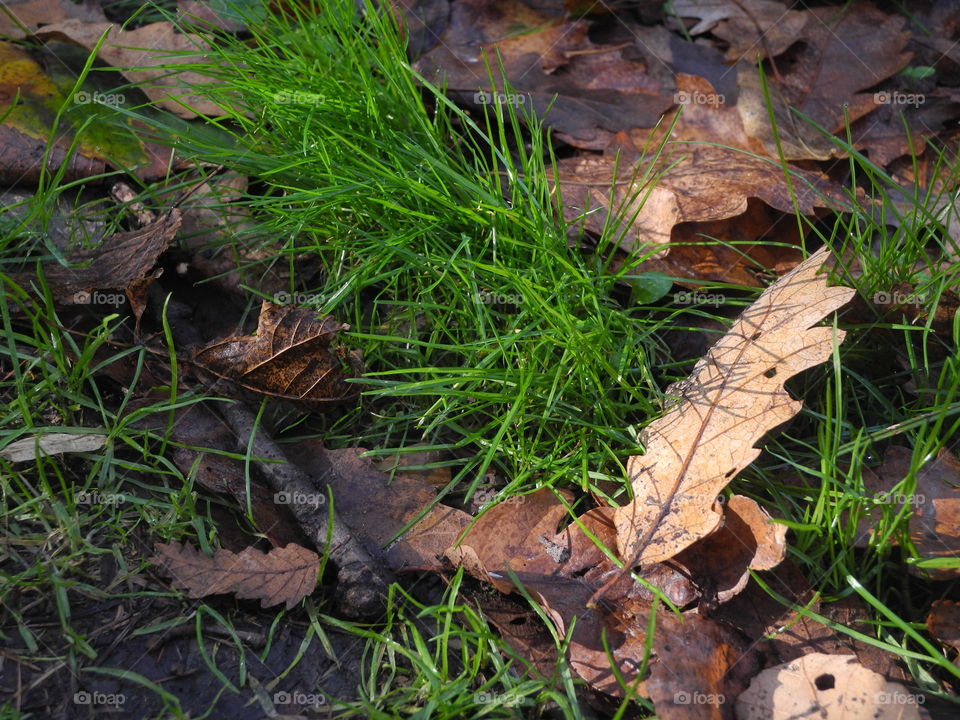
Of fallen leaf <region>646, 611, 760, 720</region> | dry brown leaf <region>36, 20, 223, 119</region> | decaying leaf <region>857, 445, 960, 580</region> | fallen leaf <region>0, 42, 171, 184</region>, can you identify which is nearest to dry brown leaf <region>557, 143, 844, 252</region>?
decaying leaf <region>857, 445, 960, 580</region>

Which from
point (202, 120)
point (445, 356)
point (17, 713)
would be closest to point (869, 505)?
point (445, 356)

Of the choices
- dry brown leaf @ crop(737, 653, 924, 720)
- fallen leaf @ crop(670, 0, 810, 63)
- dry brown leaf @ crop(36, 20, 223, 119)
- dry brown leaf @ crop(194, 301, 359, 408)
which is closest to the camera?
dry brown leaf @ crop(737, 653, 924, 720)

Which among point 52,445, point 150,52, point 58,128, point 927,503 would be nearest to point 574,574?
point 927,503

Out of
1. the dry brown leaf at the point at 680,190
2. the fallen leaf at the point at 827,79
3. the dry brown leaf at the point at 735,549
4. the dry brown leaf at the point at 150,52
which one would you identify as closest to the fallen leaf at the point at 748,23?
the fallen leaf at the point at 827,79

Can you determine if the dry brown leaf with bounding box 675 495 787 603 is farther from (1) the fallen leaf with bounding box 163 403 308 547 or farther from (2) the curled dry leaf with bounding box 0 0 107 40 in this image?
(2) the curled dry leaf with bounding box 0 0 107 40

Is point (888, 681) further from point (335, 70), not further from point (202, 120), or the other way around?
point (202, 120)

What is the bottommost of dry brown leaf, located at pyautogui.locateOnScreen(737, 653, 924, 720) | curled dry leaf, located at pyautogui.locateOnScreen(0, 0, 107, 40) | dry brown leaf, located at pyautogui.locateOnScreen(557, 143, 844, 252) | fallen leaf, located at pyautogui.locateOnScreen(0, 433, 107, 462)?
dry brown leaf, located at pyautogui.locateOnScreen(737, 653, 924, 720)

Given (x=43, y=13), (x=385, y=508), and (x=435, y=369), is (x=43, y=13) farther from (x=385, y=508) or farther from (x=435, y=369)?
(x=385, y=508)
